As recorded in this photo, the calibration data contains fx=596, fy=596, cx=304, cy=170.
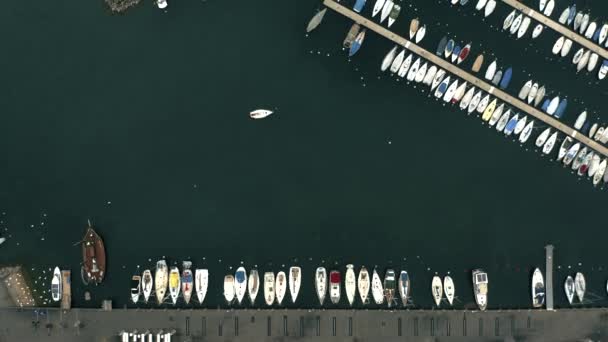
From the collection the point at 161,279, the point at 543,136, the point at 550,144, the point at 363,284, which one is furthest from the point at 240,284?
the point at 550,144

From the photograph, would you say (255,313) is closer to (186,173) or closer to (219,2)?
(186,173)

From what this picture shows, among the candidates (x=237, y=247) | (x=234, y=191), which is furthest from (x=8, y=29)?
(x=237, y=247)

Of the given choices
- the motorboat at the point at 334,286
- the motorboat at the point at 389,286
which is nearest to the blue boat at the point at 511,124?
the motorboat at the point at 389,286

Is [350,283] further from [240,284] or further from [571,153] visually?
[571,153]

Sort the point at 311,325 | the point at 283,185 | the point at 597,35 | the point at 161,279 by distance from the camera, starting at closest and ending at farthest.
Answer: the point at 597,35
the point at 311,325
the point at 161,279
the point at 283,185

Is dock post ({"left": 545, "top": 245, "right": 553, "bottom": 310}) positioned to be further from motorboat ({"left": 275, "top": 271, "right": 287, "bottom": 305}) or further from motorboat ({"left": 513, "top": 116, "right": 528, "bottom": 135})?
motorboat ({"left": 275, "top": 271, "right": 287, "bottom": 305})

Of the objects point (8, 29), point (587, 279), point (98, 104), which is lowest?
point (587, 279)
